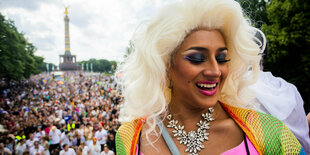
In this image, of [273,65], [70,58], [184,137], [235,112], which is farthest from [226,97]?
[70,58]

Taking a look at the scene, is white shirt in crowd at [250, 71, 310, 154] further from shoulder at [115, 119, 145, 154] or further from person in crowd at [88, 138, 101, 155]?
person in crowd at [88, 138, 101, 155]

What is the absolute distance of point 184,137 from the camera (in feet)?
5.85

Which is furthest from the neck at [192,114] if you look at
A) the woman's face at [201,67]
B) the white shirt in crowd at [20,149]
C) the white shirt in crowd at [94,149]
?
the white shirt in crowd at [20,149]

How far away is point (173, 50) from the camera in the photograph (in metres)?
1.77

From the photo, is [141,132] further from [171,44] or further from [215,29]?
[215,29]

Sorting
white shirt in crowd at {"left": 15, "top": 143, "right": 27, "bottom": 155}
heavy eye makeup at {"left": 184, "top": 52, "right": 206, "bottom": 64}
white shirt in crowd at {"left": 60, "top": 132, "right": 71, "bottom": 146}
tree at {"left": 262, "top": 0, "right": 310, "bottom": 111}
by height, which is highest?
tree at {"left": 262, "top": 0, "right": 310, "bottom": 111}

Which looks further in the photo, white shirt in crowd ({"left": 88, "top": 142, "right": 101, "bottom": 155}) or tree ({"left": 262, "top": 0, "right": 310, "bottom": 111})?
tree ({"left": 262, "top": 0, "right": 310, "bottom": 111})

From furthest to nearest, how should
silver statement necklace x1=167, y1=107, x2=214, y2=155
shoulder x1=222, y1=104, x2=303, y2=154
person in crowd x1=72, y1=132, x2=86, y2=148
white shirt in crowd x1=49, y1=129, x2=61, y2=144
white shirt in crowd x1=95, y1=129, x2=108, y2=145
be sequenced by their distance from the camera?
white shirt in crowd x1=49, y1=129, x2=61, y2=144 < person in crowd x1=72, y1=132, x2=86, y2=148 < white shirt in crowd x1=95, y1=129, x2=108, y2=145 < silver statement necklace x1=167, y1=107, x2=214, y2=155 < shoulder x1=222, y1=104, x2=303, y2=154

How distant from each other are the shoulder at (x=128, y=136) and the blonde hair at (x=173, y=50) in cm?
7

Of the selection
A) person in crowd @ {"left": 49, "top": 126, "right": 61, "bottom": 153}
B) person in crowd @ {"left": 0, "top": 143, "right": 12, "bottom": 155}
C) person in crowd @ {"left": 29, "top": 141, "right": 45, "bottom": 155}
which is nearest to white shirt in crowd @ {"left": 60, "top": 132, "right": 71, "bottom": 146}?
person in crowd @ {"left": 49, "top": 126, "right": 61, "bottom": 153}

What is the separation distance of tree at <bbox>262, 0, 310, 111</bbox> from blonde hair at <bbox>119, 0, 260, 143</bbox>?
34.8 ft

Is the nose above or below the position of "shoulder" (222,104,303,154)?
above

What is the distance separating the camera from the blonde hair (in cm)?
169

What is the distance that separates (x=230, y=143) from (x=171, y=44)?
895mm
